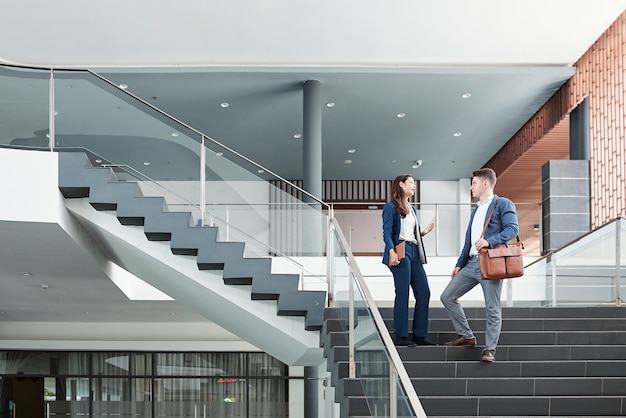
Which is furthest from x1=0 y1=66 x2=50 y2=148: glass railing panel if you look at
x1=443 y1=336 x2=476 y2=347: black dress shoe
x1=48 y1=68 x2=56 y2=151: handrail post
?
x1=443 y1=336 x2=476 y2=347: black dress shoe

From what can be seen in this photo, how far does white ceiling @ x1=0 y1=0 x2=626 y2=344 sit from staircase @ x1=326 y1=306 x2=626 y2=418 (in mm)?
3861

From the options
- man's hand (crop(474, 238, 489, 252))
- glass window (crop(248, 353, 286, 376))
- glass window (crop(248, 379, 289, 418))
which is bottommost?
glass window (crop(248, 379, 289, 418))

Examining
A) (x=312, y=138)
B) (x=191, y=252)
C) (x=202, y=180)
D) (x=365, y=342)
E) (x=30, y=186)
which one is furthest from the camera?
(x=312, y=138)

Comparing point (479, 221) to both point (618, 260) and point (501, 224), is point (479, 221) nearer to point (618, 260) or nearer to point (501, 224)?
point (501, 224)

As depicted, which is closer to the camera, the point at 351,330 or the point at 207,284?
the point at 351,330

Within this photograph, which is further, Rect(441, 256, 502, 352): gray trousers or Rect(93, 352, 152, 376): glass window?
Rect(93, 352, 152, 376): glass window

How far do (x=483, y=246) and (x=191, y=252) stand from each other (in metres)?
3.63

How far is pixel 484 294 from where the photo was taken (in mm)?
6438

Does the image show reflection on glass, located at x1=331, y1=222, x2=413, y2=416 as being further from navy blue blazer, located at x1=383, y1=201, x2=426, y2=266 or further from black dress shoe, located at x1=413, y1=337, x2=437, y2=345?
black dress shoe, located at x1=413, y1=337, x2=437, y2=345

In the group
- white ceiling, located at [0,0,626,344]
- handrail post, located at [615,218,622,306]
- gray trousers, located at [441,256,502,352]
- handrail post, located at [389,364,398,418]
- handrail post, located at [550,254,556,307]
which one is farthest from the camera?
white ceiling, located at [0,0,626,344]

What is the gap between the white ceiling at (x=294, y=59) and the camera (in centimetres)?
1187

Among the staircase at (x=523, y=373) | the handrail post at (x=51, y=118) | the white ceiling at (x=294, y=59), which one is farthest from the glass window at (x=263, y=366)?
the staircase at (x=523, y=373)

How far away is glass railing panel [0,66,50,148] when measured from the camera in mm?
8906

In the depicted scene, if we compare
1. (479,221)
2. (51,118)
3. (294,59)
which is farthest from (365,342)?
(294,59)
